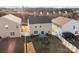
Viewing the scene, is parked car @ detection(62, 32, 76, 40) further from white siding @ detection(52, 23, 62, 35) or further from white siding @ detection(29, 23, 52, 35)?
white siding @ detection(29, 23, 52, 35)

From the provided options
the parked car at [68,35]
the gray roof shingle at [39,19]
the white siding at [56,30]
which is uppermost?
the gray roof shingle at [39,19]

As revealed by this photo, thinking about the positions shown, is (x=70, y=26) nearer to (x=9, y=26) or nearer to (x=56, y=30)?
(x=56, y=30)

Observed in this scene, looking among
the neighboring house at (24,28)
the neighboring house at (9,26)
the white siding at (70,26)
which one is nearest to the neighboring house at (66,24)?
the white siding at (70,26)

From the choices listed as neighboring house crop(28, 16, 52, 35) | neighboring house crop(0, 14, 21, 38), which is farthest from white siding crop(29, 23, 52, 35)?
neighboring house crop(0, 14, 21, 38)

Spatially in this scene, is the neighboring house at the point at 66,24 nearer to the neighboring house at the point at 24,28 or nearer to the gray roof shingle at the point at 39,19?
the gray roof shingle at the point at 39,19

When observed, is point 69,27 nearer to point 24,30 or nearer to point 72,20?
point 72,20
